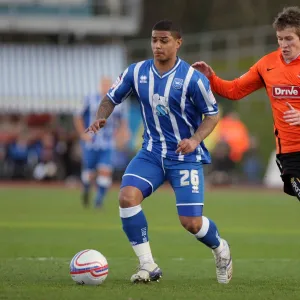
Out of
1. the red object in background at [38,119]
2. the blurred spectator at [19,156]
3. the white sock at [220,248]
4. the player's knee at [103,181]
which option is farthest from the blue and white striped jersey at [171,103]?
the red object in background at [38,119]

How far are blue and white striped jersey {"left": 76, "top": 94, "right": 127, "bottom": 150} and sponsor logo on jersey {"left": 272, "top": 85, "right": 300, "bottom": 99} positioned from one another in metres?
9.67

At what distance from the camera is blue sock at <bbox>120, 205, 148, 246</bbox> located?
8859mm

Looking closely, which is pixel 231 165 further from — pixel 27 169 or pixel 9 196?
pixel 9 196

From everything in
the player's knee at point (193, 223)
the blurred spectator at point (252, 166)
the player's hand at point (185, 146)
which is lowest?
the blurred spectator at point (252, 166)

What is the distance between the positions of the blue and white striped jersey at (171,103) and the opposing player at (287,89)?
599 millimetres

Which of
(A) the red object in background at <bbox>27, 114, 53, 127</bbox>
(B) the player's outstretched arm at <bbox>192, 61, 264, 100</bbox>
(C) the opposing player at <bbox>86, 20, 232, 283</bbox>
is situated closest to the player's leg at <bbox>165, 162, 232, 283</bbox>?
(C) the opposing player at <bbox>86, 20, 232, 283</bbox>

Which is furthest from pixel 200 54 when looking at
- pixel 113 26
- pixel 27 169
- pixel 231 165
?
pixel 27 169

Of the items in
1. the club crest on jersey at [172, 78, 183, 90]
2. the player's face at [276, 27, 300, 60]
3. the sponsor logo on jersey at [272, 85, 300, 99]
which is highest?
the player's face at [276, 27, 300, 60]

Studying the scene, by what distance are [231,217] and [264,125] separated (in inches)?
556

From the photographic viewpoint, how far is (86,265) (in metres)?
8.63

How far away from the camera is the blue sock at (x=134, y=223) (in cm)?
886

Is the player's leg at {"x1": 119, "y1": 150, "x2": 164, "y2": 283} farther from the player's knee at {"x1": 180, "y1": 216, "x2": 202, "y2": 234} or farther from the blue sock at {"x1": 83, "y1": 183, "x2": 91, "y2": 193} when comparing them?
the blue sock at {"x1": 83, "y1": 183, "x2": 91, "y2": 193}

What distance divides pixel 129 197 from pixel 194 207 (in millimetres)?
652

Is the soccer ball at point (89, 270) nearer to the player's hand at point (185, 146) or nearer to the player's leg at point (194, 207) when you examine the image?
the player's leg at point (194, 207)
